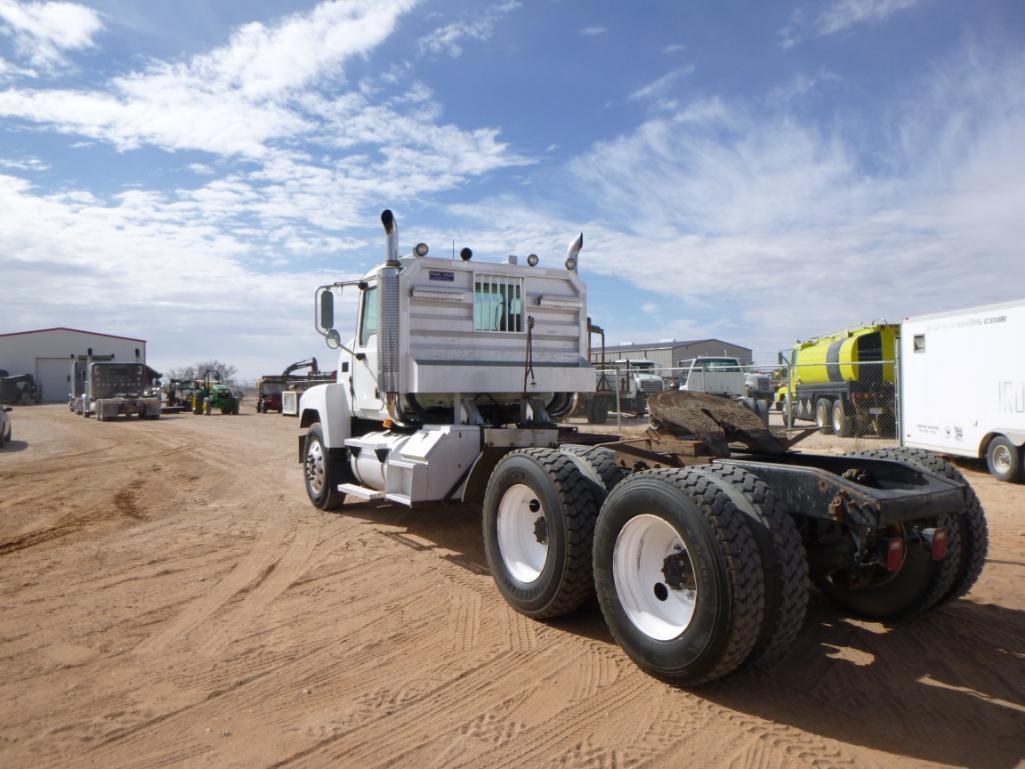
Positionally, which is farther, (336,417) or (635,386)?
(635,386)

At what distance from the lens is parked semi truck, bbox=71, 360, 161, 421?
31062 mm

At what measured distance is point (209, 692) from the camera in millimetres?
3990

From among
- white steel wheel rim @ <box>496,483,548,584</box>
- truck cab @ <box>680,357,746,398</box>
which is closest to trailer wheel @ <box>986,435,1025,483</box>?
white steel wheel rim @ <box>496,483,548,584</box>

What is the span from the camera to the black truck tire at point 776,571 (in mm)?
3561

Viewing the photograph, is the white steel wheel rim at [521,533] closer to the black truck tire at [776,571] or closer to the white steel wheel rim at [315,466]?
the black truck tire at [776,571]

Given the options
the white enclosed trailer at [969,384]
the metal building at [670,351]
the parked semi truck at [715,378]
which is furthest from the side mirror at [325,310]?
the metal building at [670,351]

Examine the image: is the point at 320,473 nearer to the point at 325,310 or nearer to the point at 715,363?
the point at 325,310

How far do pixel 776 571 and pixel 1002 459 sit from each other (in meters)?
10.2

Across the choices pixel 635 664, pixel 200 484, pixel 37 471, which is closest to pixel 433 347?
pixel 635 664

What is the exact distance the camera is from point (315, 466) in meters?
9.52

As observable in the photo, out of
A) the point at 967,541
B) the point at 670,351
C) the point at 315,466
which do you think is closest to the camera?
the point at 967,541

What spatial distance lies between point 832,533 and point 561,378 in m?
4.06

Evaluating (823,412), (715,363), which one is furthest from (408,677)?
(715,363)

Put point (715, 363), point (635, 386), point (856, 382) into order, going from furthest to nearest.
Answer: point (635, 386)
point (715, 363)
point (856, 382)
